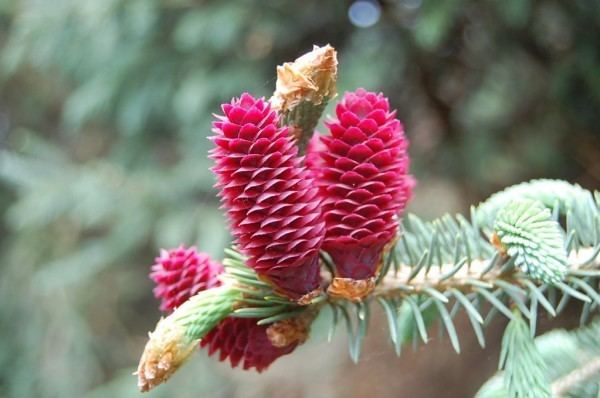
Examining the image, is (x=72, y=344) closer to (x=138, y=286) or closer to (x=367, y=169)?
(x=138, y=286)

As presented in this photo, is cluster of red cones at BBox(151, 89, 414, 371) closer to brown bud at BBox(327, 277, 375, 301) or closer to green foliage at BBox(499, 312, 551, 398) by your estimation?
brown bud at BBox(327, 277, 375, 301)

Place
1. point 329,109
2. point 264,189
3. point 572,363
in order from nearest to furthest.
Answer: point 264,189 → point 572,363 → point 329,109

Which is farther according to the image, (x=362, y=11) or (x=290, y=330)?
(x=362, y=11)

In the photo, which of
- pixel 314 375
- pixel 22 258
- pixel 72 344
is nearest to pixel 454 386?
pixel 314 375

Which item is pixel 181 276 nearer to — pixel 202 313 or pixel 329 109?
pixel 202 313

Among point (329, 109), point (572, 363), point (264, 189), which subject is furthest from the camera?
point (329, 109)

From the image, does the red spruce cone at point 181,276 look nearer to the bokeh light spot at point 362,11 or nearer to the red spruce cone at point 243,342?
the red spruce cone at point 243,342

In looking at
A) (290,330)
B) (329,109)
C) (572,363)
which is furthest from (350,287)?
(329,109)
